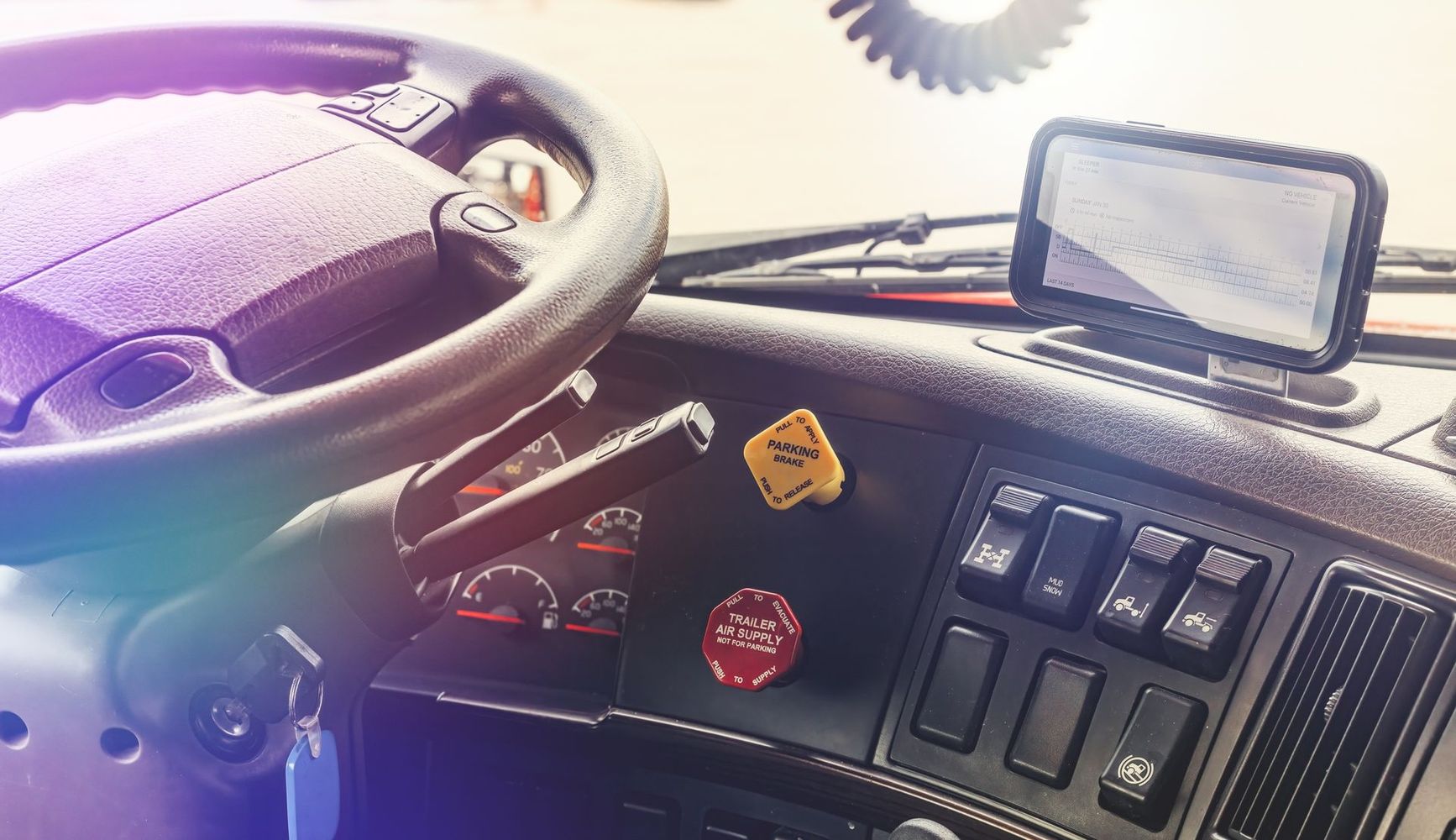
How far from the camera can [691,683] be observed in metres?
1.09

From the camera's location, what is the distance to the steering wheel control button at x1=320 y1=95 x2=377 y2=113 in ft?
2.82

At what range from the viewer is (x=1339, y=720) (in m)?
0.78

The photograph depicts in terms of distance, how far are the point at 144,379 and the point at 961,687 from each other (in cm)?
63

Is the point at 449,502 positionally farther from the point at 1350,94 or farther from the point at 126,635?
the point at 1350,94

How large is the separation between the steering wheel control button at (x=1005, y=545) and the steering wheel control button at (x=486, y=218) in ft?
1.41

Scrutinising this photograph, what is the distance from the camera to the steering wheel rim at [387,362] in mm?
542

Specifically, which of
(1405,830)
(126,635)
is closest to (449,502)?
(126,635)

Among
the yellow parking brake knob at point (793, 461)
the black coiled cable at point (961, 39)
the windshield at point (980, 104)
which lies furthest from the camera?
the windshield at point (980, 104)

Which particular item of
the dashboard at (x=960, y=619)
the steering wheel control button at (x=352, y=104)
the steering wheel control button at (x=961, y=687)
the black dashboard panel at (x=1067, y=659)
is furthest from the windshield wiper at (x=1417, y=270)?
the steering wheel control button at (x=352, y=104)

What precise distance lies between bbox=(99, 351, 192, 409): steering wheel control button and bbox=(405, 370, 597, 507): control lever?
0.23 m

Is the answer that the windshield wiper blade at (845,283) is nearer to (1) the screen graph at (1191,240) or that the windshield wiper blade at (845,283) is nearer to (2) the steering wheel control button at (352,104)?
(1) the screen graph at (1191,240)

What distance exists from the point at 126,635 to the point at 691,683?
0.47 metres

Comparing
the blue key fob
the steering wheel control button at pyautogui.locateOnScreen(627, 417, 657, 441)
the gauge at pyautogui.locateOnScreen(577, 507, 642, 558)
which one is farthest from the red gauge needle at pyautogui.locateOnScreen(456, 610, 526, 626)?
the steering wheel control button at pyautogui.locateOnScreen(627, 417, 657, 441)

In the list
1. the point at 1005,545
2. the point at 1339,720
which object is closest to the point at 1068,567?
the point at 1005,545
